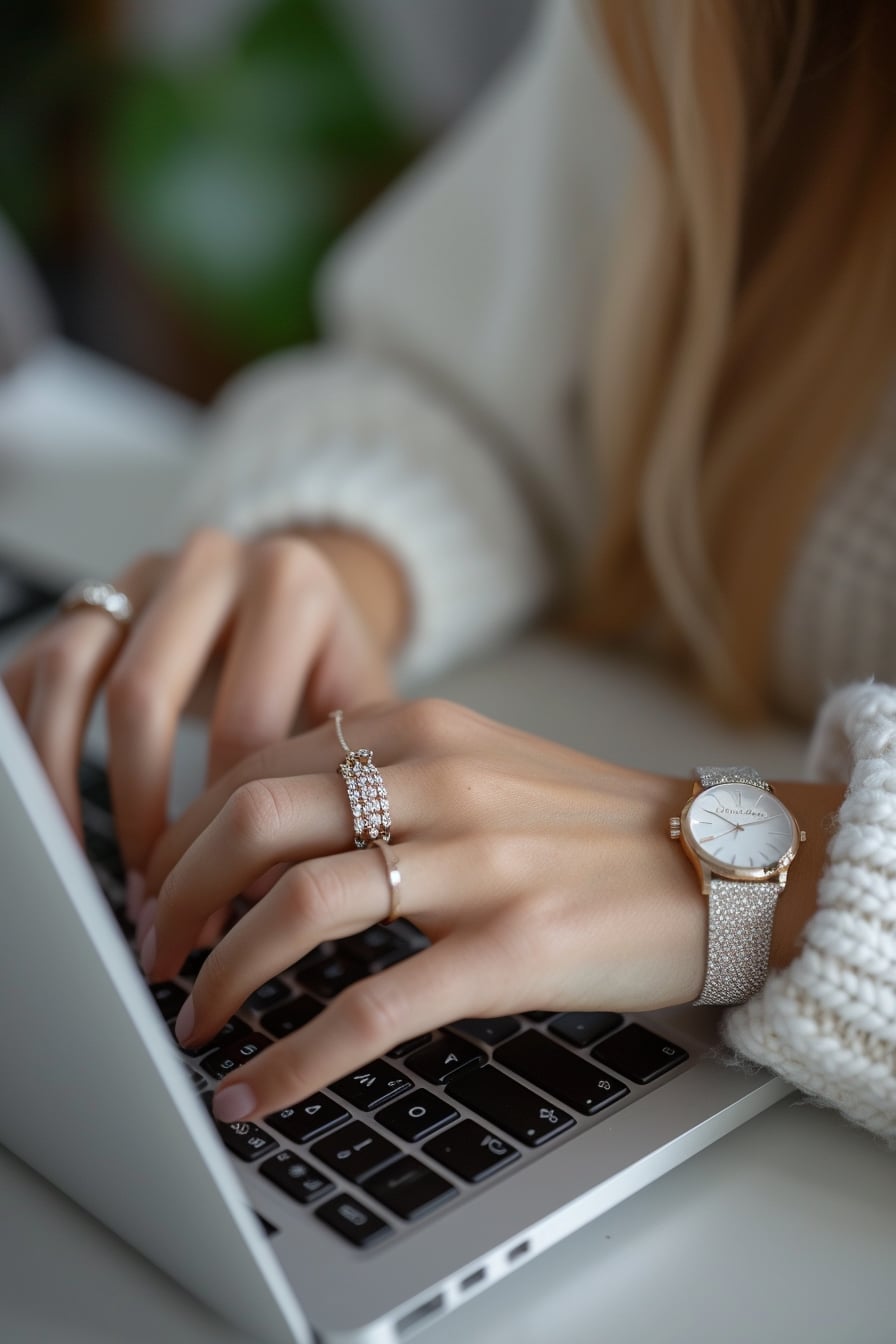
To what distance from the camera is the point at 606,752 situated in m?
0.65

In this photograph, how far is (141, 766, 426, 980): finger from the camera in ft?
1.37

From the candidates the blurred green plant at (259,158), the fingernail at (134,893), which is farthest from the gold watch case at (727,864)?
the blurred green plant at (259,158)

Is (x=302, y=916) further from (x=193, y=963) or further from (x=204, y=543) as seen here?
(x=204, y=543)

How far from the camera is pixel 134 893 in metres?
0.50

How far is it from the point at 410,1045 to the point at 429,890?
2.2 inches

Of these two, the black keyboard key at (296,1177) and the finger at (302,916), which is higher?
the finger at (302,916)

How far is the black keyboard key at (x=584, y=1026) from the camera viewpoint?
0.43m

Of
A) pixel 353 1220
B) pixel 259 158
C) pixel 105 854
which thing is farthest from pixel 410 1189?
pixel 259 158

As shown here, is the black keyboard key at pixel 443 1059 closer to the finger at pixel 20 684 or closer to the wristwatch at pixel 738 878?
the wristwatch at pixel 738 878

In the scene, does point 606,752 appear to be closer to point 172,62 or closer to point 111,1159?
point 111,1159

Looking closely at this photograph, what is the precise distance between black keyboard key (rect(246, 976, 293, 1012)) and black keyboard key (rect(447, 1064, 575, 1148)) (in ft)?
0.25

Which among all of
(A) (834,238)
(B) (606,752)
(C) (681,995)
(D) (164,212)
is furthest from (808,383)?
(D) (164,212)

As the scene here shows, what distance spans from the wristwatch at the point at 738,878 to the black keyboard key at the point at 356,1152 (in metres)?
0.12

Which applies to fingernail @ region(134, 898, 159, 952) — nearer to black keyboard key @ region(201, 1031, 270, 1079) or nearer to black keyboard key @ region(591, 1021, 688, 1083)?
black keyboard key @ region(201, 1031, 270, 1079)
